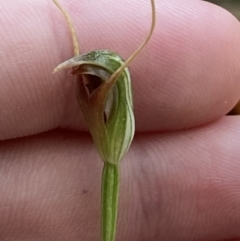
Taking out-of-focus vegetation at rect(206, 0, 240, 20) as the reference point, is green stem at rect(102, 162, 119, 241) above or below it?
below

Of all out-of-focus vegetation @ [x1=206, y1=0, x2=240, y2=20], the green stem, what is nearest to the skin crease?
the green stem

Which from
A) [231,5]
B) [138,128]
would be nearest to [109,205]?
[138,128]

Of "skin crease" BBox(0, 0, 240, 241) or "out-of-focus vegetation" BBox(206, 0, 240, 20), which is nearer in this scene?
"skin crease" BBox(0, 0, 240, 241)

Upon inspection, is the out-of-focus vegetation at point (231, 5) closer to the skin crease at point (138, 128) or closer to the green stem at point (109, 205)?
the skin crease at point (138, 128)

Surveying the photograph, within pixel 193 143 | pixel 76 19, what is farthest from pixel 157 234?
pixel 76 19

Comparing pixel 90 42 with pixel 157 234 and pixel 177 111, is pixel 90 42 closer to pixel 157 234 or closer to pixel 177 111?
pixel 177 111

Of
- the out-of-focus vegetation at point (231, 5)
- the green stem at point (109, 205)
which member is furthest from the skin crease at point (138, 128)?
the out-of-focus vegetation at point (231, 5)

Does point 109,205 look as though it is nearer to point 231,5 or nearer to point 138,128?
point 138,128

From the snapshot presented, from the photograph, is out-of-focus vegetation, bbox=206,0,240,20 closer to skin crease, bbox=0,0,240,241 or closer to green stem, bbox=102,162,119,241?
skin crease, bbox=0,0,240,241
